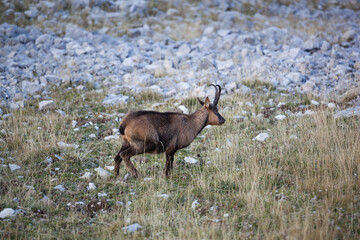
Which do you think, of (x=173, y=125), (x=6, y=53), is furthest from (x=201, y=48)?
(x=173, y=125)

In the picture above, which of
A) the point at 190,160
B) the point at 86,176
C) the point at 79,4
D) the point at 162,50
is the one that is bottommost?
the point at 190,160

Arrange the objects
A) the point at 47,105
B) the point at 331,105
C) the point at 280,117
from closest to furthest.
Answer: the point at 280,117 → the point at 331,105 → the point at 47,105

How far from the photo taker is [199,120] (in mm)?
8273

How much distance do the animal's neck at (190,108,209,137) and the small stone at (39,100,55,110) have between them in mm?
4806

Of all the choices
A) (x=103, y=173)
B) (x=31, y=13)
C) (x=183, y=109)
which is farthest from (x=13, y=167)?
(x=31, y=13)

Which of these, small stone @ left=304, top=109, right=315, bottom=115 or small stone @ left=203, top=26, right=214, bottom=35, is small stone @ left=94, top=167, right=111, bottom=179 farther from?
small stone @ left=203, top=26, right=214, bottom=35

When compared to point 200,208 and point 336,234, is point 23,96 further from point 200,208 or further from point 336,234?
point 336,234

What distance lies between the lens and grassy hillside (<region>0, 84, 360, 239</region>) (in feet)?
17.5

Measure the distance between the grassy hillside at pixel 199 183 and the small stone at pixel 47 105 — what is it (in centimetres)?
27

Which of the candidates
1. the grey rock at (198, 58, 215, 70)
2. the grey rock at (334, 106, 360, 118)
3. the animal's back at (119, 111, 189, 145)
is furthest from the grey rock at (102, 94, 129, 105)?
the grey rock at (334, 106, 360, 118)

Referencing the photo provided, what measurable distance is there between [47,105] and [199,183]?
5.96 meters

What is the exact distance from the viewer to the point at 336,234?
495 centimetres

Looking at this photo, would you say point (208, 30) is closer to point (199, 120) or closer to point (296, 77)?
point (296, 77)

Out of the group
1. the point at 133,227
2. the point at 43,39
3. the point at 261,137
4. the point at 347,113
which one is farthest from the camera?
the point at 43,39
